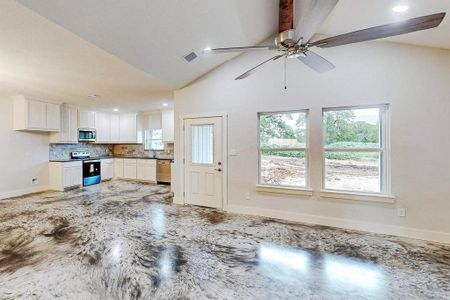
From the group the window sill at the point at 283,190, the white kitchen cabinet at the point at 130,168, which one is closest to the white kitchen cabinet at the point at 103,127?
the white kitchen cabinet at the point at 130,168

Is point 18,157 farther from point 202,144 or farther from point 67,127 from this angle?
point 202,144

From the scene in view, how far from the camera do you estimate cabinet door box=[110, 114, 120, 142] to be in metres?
7.90

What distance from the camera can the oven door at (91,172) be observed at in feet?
21.9

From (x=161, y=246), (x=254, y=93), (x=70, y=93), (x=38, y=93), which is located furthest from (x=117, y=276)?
(x=38, y=93)

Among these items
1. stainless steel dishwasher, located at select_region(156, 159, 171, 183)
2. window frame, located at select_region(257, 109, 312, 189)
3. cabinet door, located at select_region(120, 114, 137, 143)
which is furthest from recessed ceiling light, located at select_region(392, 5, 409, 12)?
cabinet door, located at select_region(120, 114, 137, 143)

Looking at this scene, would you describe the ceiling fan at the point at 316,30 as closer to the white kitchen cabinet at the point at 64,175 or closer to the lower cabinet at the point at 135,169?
the lower cabinet at the point at 135,169

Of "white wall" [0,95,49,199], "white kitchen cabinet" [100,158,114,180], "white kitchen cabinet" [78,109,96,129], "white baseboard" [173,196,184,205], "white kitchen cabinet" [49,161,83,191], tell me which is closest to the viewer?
"white baseboard" [173,196,184,205]

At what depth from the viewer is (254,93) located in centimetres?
408

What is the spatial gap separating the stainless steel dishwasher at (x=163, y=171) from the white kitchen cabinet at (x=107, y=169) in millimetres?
1891

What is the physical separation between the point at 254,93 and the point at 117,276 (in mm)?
3368

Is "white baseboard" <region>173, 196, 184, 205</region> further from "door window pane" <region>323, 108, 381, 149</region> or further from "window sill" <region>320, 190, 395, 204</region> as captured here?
"door window pane" <region>323, 108, 381, 149</region>

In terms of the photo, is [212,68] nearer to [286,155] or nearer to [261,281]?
[286,155]

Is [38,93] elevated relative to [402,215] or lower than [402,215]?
elevated

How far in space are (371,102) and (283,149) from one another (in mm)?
1495
